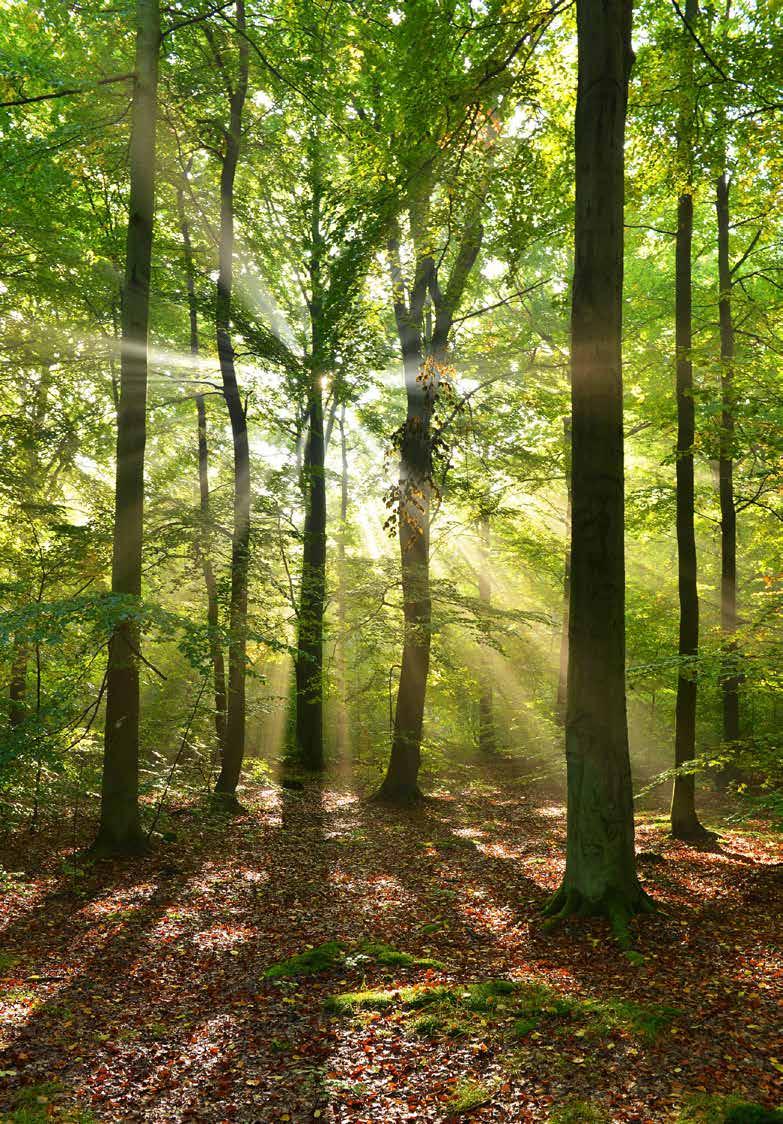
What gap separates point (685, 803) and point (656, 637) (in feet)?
20.7

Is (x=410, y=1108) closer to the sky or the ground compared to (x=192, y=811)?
closer to the sky

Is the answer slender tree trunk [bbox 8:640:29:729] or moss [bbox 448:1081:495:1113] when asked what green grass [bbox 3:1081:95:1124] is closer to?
moss [bbox 448:1081:495:1113]

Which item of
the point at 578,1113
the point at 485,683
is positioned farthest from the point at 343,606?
the point at 578,1113

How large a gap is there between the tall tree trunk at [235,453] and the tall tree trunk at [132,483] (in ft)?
8.44

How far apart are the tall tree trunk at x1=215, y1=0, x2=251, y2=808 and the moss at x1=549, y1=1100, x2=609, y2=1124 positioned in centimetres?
848

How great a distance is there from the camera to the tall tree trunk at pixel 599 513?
5883mm

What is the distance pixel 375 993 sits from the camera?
4953 mm

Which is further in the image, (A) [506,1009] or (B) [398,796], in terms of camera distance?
(B) [398,796]

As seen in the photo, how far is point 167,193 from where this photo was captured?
46.6 feet

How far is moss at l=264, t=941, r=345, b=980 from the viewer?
5551mm

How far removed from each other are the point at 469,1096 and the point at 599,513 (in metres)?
4.30

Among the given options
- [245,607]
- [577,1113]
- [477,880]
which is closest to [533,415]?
[245,607]

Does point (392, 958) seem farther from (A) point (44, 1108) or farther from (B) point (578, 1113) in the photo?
(A) point (44, 1108)

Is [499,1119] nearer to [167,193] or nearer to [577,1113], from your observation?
[577,1113]
